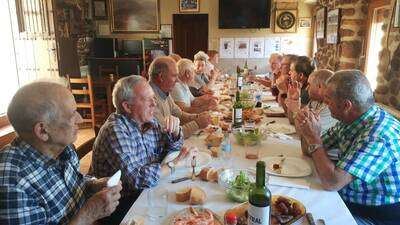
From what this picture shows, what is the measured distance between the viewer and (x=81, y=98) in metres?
5.00

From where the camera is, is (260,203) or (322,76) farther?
(322,76)

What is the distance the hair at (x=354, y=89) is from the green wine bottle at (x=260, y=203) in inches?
27.9

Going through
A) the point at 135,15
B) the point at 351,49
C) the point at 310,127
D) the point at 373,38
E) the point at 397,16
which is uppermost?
the point at 135,15

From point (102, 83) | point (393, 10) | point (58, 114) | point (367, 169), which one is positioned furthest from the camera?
point (102, 83)

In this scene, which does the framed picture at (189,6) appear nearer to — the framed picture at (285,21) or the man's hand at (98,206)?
the framed picture at (285,21)

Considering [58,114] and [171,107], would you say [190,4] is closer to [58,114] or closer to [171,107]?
[171,107]

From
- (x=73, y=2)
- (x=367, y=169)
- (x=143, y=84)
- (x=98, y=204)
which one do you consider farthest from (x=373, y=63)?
(x=73, y=2)

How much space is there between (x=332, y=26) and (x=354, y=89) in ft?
12.1

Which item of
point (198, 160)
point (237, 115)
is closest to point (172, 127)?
point (198, 160)

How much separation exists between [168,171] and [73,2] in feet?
18.5

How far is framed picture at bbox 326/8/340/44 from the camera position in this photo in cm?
441

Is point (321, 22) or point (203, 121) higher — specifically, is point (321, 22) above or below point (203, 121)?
above

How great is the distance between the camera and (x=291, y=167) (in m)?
1.61

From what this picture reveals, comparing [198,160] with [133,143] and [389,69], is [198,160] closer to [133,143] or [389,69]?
[133,143]
